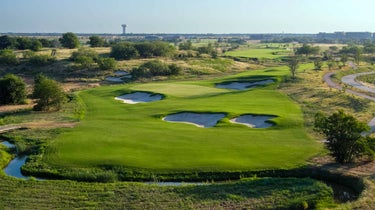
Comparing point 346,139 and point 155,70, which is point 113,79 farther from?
point 346,139

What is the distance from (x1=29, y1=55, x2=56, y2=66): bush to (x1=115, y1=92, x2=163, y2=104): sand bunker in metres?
48.9

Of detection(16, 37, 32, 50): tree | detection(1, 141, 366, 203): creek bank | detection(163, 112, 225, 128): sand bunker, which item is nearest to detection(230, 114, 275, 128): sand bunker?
detection(163, 112, 225, 128): sand bunker

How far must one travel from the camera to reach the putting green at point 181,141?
34.3 meters

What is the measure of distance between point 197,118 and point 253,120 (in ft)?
24.3

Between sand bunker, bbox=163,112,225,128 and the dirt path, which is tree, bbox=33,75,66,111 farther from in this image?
sand bunker, bbox=163,112,225,128

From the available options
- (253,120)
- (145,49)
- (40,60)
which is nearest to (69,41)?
(145,49)

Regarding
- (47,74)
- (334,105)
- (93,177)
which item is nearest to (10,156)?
(93,177)

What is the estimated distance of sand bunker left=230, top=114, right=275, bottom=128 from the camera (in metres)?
48.4

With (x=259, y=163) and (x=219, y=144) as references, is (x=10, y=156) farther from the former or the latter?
(x=259, y=163)

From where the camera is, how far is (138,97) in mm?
72938

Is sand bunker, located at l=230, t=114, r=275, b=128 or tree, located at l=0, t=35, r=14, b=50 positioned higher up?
tree, located at l=0, t=35, r=14, b=50

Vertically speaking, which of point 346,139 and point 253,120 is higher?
point 346,139

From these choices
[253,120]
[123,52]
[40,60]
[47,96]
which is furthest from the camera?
[123,52]

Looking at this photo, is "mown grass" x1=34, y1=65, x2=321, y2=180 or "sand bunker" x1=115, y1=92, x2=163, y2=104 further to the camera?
"sand bunker" x1=115, y1=92, x2=163, y2=104
